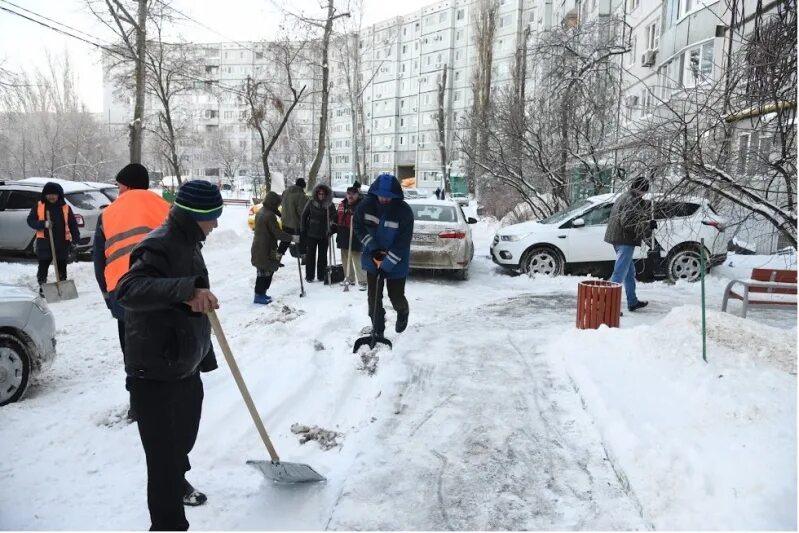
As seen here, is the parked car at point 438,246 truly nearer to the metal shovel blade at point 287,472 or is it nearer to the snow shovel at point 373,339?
the snow shovel at point 373,339

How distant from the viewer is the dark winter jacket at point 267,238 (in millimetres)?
8609

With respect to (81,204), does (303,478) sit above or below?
below

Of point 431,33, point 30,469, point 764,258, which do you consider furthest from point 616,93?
point 431,33

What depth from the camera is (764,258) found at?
43.1 feet

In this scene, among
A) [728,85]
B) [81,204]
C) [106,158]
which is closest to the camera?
[728,85]

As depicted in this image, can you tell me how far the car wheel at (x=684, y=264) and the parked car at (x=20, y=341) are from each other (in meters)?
10.3

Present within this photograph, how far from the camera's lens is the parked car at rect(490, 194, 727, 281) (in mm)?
11016

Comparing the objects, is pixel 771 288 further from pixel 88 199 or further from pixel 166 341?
pixel 88 199

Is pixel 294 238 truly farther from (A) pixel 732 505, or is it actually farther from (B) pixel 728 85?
(A) pixel 732 505

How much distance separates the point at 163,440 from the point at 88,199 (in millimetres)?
11915

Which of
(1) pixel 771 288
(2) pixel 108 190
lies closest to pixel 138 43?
(2) pixel 108 190

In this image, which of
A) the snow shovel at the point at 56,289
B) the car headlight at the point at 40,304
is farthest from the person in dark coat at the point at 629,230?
the snow shovel at the point at 56,289

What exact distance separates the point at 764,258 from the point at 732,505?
1204 cm

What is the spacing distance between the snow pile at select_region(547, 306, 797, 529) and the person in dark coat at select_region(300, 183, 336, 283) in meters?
5.09
